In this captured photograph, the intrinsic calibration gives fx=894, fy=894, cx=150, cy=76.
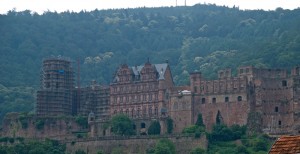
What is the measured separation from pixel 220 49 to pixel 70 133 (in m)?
70.2

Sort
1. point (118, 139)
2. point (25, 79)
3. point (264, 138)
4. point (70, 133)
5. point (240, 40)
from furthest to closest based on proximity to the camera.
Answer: point (240, 40), point (25, 79), point (70, 133), point (118, 139), point (264, 138)

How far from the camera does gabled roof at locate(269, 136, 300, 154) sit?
2706 centimetres

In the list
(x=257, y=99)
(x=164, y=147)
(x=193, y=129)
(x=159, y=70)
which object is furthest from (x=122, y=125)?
(x=257, y=99)

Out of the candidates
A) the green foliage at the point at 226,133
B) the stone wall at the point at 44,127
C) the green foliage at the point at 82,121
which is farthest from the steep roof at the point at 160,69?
the green foliage at the point at 226,133

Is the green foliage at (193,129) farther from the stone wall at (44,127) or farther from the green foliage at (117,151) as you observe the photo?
the stone wall at (44,127)

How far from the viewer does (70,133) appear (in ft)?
383

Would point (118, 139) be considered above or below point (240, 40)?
below

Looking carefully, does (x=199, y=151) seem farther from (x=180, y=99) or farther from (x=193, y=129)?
(x=180, y=99)

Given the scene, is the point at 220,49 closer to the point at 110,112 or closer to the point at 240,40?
the point at 240,40

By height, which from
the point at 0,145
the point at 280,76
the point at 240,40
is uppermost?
the point at 240,40

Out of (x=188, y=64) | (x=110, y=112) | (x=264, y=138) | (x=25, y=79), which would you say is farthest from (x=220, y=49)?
(x=264, y=138)

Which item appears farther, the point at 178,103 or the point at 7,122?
the point at 7,122

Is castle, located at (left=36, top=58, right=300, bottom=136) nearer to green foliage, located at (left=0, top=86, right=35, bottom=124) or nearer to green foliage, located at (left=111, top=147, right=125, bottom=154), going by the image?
green foliage, located at (left=111, top=147, right=125, bottom=154)

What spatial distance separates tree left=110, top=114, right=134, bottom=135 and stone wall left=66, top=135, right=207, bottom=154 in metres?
1.56
